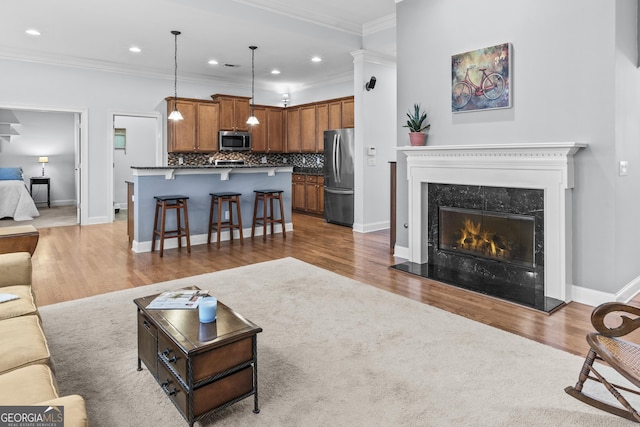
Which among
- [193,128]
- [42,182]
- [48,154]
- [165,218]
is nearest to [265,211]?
[165,218]

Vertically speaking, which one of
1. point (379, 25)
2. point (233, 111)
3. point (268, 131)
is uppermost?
point (379, 25)

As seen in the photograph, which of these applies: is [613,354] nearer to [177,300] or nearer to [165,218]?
[177,300]

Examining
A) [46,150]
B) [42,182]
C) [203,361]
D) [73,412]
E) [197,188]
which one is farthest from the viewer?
[46,150]

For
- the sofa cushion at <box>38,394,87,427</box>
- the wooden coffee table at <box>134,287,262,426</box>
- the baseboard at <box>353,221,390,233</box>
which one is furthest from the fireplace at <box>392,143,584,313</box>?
the sofa cushion at <box>38,394,87,427</box>

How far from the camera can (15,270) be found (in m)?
2.45

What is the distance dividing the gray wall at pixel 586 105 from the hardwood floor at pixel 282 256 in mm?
573

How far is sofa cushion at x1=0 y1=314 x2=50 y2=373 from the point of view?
155 cm

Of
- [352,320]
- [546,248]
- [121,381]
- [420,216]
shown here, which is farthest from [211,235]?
[546,248]

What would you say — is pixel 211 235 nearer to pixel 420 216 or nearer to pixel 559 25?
pixel 420 216

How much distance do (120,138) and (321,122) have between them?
16.6 feet

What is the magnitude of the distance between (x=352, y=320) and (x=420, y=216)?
1.91 m

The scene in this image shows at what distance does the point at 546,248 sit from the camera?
3496mm

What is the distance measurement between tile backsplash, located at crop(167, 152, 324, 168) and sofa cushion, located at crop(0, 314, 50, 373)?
690 cm

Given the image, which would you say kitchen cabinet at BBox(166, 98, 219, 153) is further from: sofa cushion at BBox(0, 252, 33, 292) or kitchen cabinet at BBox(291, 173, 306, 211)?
sofa cushion at BBox(0, 252, 33, 292)
